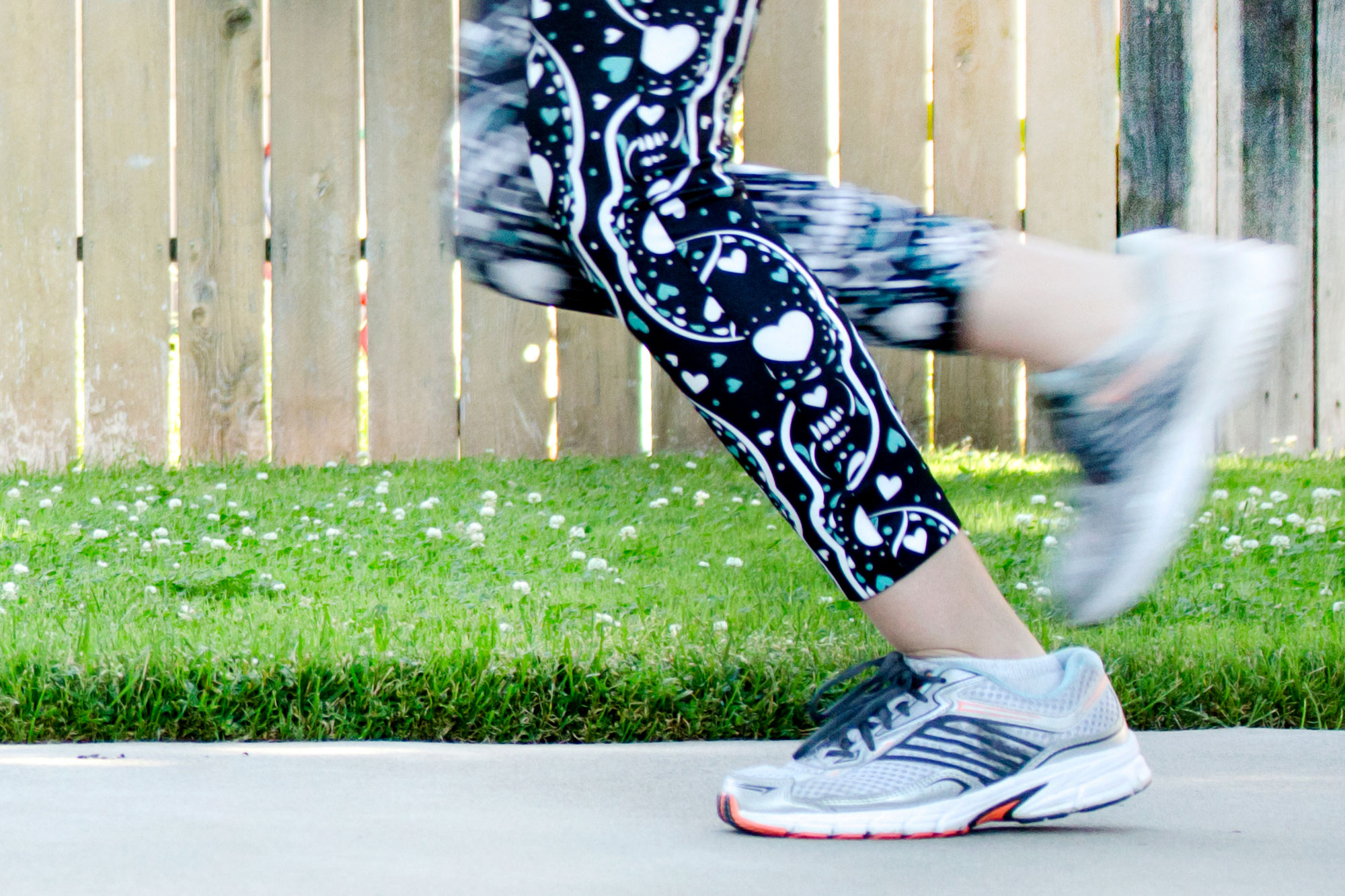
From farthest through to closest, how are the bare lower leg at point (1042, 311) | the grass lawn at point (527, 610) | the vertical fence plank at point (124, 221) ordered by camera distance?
the vertical fence plank at point (124, 221) < the grass lawn at point (527, 610) < the bare lower leg at point (1042, 311)

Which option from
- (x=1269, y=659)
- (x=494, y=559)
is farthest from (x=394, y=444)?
(x=1269, y=659)

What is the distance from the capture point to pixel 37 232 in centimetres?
400

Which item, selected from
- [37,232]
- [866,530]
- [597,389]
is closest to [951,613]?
[866,530]

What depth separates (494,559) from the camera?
265 centimetres

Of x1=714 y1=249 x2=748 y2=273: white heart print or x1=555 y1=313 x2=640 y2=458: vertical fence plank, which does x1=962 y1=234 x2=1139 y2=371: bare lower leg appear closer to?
x1=714 y1=249 x2=748 y2=273: white heart print

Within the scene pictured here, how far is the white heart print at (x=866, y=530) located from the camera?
116 cm

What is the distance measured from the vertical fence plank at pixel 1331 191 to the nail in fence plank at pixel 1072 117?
0.63 metres

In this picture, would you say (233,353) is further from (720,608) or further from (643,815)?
(643,815)

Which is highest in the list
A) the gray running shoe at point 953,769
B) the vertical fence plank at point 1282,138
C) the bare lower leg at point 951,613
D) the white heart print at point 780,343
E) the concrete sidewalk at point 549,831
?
the vertical fence plank at point 1282,138

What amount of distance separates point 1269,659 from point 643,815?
39.3 inches

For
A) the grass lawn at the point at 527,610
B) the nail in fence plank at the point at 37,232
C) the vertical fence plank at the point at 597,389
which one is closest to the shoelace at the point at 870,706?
the grass lawn at the point at 527,610

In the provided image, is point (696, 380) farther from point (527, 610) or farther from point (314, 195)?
point (314, 195)

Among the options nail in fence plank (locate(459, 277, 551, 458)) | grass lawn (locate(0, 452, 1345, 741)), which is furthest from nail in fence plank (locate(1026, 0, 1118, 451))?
nail in fence plank (locate(459, 277, 551, 458))

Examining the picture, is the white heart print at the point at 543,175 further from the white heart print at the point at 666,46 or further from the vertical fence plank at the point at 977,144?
the vertical fence plank at the point at 977,144
